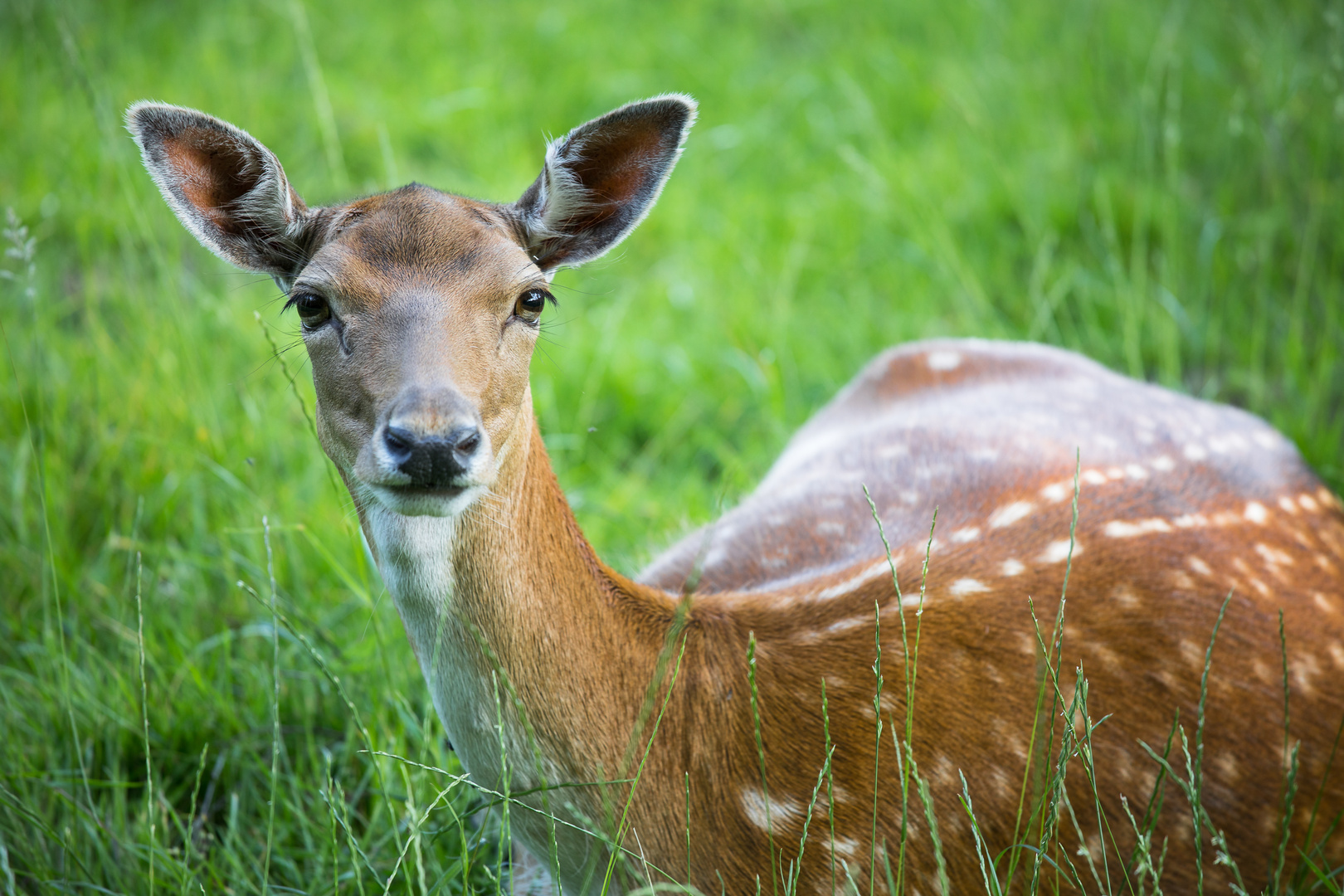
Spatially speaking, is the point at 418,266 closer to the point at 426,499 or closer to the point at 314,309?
the point at 314,309

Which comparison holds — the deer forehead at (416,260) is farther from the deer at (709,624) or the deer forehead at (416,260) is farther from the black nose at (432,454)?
the black nose at (432,454)

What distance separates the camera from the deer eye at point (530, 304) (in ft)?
7.40

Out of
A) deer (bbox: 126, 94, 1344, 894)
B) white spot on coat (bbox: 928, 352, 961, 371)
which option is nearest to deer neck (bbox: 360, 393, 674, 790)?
deer (bbox: 126, 94, 1344, 894)

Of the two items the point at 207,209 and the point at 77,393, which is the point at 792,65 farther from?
the point at 207,209

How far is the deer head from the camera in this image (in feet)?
6.48

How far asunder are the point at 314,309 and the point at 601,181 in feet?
2.32

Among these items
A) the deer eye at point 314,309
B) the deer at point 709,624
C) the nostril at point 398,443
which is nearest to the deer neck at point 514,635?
the deer at point 709,624

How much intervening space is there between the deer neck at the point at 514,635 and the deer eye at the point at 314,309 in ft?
1.21

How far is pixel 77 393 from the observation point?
13.2 feet

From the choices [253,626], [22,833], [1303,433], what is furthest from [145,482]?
[1303,433]

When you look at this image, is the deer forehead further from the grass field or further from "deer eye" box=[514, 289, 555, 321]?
the grass field

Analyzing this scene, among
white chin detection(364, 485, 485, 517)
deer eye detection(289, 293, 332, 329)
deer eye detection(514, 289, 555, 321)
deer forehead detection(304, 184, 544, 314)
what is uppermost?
deer forehead detection(304, 184, 544, 314)

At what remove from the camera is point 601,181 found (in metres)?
2.53

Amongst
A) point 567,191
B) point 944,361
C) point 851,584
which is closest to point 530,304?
point 567,191
